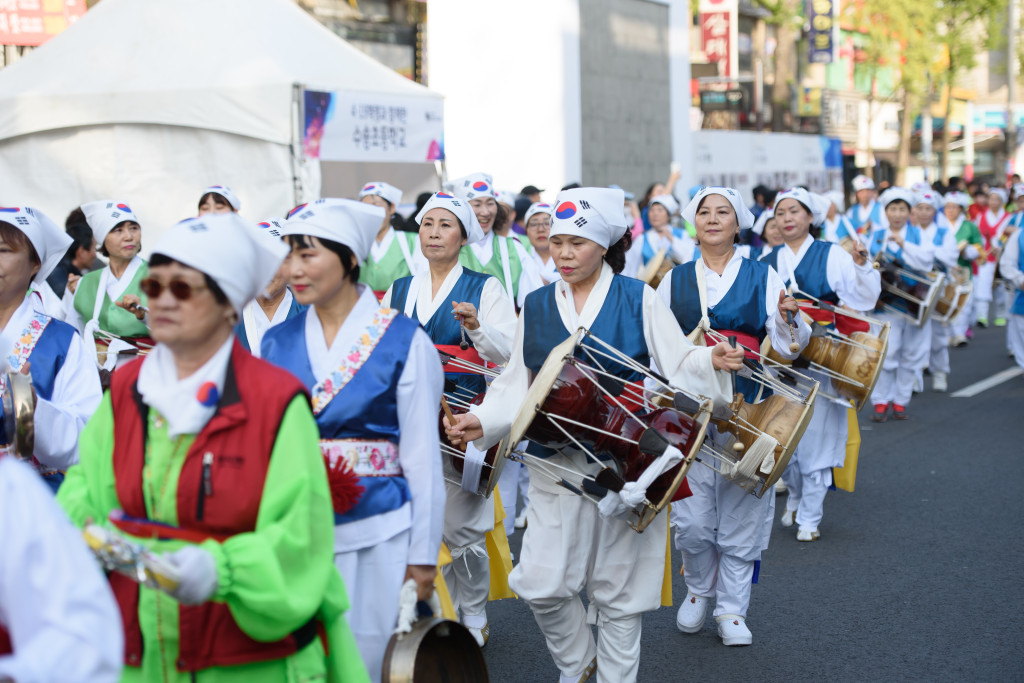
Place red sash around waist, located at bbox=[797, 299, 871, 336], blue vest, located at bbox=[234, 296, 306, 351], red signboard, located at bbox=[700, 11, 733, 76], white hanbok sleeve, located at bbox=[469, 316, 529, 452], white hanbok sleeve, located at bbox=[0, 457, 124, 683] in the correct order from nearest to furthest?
white hanbok sleeve, located at bbox=[0, 457, 124, 683] → white hanbok sleeve, located at bbox=[469, 316, 529, 452] → blue vest, located at bbox=[234, 296, 306, 351] → red sash around waist, located at bbox=[797, 299, 871, 336] → red signboard, located at bbox=[700, 11, 733, 76]

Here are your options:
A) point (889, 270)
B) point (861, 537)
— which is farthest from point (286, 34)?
point (861, 537)

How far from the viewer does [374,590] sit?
3320 millimetres

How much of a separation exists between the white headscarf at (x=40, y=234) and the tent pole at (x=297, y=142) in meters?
6.02

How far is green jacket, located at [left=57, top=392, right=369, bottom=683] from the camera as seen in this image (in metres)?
2.46

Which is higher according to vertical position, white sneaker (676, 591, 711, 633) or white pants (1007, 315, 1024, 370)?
white pants (1007, 315, 1024, 370)

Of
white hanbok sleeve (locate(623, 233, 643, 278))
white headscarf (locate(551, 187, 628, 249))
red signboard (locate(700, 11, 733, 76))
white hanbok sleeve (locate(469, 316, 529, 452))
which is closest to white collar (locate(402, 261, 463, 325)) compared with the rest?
white hanbok sleeve (locate(469, 316, 529, 452))

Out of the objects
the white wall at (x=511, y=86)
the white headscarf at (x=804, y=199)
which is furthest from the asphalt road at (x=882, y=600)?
the white wall at (x=511, y=86)

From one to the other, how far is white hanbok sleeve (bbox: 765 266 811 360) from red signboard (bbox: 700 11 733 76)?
25569mm

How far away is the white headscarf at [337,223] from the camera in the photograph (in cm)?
328

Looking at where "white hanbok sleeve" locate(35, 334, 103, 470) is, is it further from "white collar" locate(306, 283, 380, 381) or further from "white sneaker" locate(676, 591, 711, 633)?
"white sneaker" locate(676, 591, 711, 633)

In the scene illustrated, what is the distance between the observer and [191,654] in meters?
2.63

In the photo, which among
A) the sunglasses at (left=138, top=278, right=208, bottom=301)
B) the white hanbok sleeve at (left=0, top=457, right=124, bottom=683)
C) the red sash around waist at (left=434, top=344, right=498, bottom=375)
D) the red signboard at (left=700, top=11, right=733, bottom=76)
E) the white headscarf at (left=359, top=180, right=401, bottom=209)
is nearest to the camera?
the white hanbok sleeve at (left=0, top=457, right=124, bottom=683)

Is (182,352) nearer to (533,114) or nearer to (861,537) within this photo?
(861,537)

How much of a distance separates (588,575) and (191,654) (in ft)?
7.24
